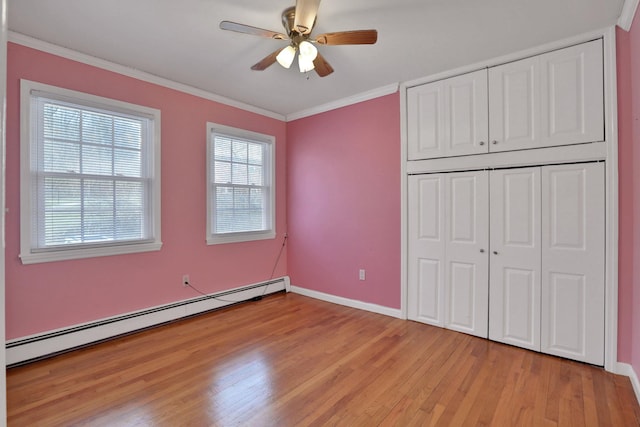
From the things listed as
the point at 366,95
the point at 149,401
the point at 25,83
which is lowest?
the point at 149,401

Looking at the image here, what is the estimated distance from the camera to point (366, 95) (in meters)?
3.61

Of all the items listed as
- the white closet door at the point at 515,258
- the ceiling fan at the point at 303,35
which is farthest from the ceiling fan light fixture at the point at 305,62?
the white closet door at the point at 515,258

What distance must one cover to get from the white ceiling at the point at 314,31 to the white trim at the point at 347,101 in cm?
27

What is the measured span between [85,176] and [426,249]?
330 centimetres

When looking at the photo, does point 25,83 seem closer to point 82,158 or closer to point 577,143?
point 82,158

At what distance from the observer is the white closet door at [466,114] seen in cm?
283

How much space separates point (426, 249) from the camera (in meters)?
3.21

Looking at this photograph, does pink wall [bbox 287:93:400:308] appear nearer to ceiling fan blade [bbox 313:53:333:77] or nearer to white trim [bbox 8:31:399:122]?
white trim [bbox 8:31:399:122]

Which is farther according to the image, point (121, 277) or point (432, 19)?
point (121, 277)

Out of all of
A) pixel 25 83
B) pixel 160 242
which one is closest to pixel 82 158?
pixel 25 83

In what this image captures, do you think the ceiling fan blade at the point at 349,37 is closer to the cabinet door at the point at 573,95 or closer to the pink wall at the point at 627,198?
the cabinet door at the point at 573,95

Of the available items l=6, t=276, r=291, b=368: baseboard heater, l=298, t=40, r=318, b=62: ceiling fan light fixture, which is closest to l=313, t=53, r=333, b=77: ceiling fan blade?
l=298, t=40, r=318, b=62: ceiling fan light fixture

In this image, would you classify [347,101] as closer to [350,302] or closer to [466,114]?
[466,114]

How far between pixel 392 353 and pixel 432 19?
2612 mm
